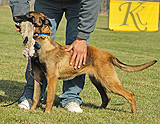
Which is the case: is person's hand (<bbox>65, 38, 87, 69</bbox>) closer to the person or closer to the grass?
the person

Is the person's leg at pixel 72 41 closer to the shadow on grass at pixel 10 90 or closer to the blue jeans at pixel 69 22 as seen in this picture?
the blue jeans at pixel 69 22

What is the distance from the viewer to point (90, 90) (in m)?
5.41

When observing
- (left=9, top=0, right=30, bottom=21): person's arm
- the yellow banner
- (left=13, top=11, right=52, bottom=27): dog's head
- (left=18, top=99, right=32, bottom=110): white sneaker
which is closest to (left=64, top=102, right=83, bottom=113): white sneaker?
(left=18, top=99, right=32, bottom=110): white sneaker

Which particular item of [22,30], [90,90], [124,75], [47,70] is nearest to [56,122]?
[47,70]

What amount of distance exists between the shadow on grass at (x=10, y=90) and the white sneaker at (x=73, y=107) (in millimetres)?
923

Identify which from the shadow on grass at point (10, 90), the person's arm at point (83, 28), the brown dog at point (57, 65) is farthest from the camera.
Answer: the shadow on grass at point (10, 90)

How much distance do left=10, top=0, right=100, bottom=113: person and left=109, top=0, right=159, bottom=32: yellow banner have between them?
58.8ft

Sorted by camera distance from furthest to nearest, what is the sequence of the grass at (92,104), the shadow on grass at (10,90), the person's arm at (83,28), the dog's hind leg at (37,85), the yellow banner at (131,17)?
the yellow banner at (131,17)
the shadow on grass at (10,90)
the dog's hind leg at (37,85)
the person's arm at (83,28)
the grass at (92,104)

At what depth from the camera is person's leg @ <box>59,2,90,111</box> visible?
13.6ft

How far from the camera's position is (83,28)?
3.77 meters

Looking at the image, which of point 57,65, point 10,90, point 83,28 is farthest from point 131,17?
point 57,65

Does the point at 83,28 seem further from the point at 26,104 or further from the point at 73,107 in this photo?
the point at 26,104

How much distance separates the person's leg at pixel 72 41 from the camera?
4.15 m

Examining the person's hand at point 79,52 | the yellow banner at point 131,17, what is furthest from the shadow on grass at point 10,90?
the yellow banner at point 131,17
